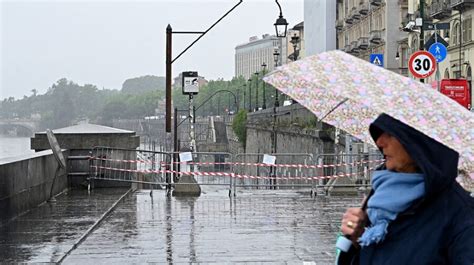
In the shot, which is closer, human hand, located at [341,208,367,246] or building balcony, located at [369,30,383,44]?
human hand, located at [341,208,367,246]

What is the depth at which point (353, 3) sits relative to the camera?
97750 mm

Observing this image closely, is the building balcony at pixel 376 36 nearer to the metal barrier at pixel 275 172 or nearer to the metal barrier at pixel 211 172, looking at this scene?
A: the metal barrier at pixel 275 172

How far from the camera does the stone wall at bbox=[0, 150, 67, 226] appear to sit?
49.9 feet

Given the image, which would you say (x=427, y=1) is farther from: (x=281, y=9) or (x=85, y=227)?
(x=85, y=227)

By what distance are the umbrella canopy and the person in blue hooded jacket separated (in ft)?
0.31

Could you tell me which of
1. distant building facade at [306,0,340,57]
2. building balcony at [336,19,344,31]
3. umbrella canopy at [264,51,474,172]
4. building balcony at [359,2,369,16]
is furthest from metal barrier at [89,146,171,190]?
building balcony at [336,19,344,31]

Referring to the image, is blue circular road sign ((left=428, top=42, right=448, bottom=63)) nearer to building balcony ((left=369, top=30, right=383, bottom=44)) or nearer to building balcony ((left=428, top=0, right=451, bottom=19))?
building balcony ((left=428, top=0, right=451, bottom=19))

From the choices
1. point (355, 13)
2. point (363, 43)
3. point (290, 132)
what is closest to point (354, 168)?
point (290, 132)

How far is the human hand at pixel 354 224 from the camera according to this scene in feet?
13.4

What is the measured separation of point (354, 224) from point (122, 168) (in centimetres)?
1952

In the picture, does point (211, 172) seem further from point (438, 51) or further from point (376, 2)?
point (376, 2)

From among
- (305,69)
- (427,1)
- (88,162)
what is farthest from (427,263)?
(427,1)

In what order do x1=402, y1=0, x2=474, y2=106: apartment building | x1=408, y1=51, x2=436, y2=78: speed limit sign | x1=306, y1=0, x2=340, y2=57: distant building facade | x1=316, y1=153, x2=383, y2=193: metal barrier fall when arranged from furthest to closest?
x1=306, y1=0, x2=340, y2=57: distant building facade → x1=402, y1=0, x2=474, y2=106: apartment building → x1=408, y1=51, x2=436, y2=78: speed limit sign → x1=316, y1=153, x2=383, y2=193: metal barrier

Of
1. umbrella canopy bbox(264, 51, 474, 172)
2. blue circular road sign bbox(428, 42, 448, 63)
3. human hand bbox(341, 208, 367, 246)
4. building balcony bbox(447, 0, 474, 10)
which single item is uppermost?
building balcony bbox(447, 0, 474, 10)
